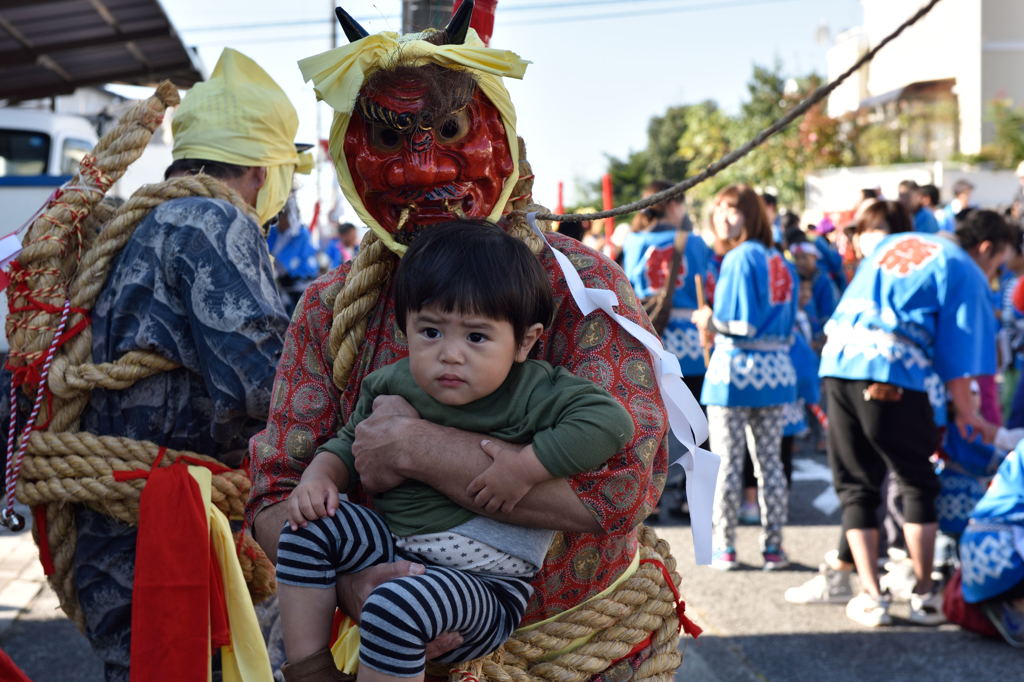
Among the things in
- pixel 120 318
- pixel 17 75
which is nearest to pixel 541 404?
pixel 120 318

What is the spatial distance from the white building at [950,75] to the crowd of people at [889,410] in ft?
83.9

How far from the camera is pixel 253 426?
2.94 metres

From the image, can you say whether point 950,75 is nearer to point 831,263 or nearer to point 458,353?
point 831,263

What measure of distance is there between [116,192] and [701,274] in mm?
4354

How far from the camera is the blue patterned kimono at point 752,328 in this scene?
230 inches

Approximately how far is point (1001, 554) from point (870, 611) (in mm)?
701

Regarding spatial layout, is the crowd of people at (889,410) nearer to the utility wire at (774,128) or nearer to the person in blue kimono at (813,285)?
the person in blue kimono at (813,285)

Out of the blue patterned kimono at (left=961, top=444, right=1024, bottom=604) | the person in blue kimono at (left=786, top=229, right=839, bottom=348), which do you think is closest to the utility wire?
the blue patterned kimono at (left=961, top=444, right=1024, bottom=604)

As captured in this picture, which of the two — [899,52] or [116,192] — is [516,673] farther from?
[899,52]

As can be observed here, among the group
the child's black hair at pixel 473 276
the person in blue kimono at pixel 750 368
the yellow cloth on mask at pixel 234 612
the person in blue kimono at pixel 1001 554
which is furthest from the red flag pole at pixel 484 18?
the person in blue kimono at pixel 750 368

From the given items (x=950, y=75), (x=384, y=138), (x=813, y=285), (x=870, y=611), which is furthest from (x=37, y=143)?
(x=950, y=75)

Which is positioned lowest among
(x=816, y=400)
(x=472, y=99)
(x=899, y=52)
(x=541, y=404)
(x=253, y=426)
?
(x=816, y=400)

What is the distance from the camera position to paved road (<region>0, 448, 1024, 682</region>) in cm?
455

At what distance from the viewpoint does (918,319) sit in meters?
4.81
